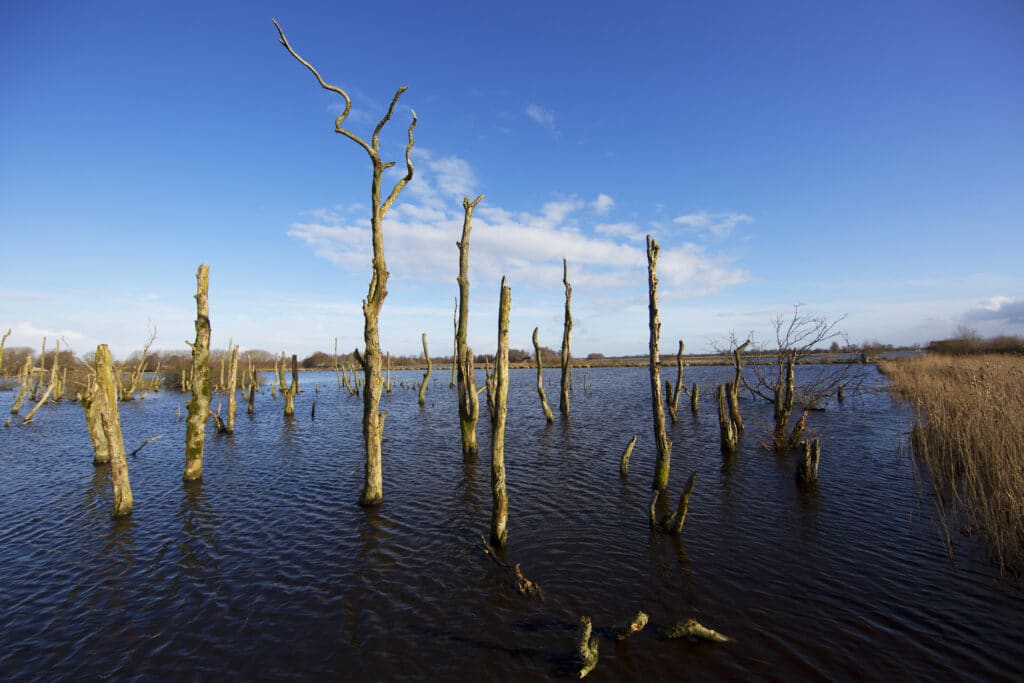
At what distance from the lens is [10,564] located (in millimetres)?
7523

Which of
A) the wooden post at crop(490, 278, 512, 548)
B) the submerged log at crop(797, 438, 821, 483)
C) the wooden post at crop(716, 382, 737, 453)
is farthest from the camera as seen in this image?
the wooden post at crop(716, 382, 737, 453)

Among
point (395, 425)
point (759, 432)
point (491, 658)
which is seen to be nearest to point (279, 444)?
point (395, 425)

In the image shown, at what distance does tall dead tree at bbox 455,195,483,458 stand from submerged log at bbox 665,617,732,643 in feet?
29.9

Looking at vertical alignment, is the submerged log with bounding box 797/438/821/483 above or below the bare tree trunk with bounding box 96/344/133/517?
below

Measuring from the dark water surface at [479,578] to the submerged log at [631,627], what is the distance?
122 mm

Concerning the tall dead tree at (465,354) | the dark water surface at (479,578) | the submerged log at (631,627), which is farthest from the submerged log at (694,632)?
the tall dead tree at (465,354)

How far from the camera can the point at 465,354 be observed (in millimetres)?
13617

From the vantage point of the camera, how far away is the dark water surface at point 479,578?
4891 mm

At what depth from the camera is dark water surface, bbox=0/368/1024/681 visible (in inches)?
193

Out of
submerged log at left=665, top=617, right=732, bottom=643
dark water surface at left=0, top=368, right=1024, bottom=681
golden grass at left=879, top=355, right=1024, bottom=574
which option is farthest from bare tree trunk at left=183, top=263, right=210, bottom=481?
golden grass at left=879, top=355, right=1024, bottom=574

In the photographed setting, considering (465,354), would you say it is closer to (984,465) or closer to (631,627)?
(631,627)

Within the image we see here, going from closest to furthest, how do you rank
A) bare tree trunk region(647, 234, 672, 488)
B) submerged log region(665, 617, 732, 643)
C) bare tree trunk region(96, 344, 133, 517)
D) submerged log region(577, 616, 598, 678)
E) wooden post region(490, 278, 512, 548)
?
submerged log region(577, 616, 598, 678) → submerged log region(665, 617, 732, 643) → wooden post region(490, 278, 512, 548) → bare tree trunk region(96, 344, 133, 517) → bare tree trunk region(647, 234, 672, 488)

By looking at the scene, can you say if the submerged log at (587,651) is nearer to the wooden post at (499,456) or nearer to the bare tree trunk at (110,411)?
the wooden post at (499,456)

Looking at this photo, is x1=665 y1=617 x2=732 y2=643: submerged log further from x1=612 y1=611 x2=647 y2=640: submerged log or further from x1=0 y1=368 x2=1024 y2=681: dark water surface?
x1=612 y1=611 x2=647 y2=640: submerged log
